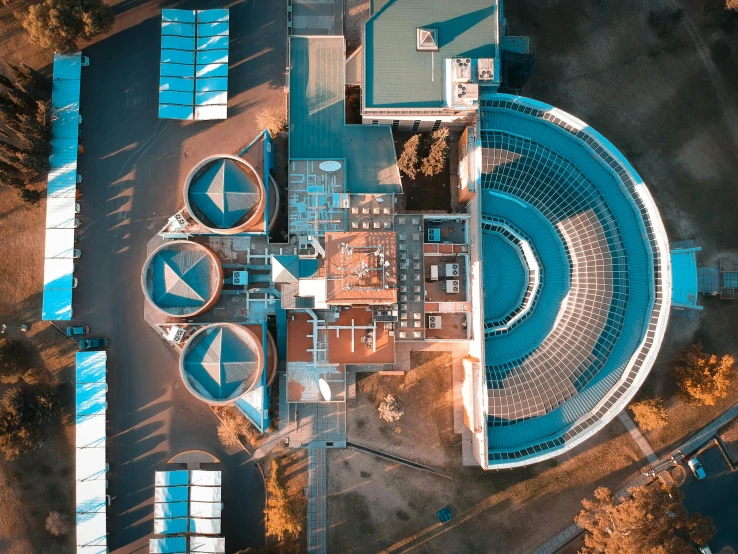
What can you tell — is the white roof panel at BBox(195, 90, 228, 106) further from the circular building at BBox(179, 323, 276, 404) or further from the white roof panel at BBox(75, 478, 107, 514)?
the white roof panel at BBox(75, 478, 107, 514)

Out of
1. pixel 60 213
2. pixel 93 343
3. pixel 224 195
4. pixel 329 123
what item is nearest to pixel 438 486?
pixel 224 195

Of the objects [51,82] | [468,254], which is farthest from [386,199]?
[51,82]

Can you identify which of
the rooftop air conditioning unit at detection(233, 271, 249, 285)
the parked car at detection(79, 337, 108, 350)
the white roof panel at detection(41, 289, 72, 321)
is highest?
the rooftop air conditioning unit at detection(233, 271, 249, 285)

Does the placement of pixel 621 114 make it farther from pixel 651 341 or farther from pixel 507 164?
pixel 651 341

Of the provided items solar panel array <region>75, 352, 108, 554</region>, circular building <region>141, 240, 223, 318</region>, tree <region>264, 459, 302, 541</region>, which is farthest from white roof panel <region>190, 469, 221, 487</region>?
circular building <region>141, 240, 223, 318</region>

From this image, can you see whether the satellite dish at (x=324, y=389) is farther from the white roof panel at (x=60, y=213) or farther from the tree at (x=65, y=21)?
the tree at (x=65, y=21)

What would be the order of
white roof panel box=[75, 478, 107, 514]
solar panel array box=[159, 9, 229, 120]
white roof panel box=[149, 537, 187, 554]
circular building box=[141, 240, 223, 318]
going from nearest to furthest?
1. circular building box=[141, 240, 223, 318]
2. white roof panel box=[149, 537, 187, 554]
3. white roof panel box=[75, 478, 107, 514]
4. solar panel array box=[159, 9, 229, 120]

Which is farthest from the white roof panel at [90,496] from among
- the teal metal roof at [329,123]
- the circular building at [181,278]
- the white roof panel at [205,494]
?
the teal metal roof at [329,123]
